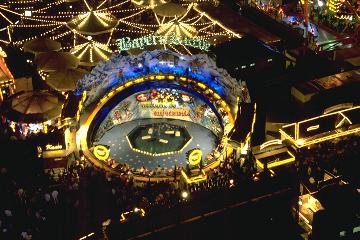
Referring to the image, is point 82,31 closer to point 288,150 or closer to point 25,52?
point 25,52

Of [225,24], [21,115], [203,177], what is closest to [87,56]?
[21,115]

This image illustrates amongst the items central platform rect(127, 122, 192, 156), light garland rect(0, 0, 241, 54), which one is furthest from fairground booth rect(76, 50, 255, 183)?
light garland rect(0, 0, 241, 54)

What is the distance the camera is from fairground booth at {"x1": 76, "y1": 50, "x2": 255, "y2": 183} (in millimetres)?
19547

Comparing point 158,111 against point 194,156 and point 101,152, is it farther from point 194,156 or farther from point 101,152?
point 194,156

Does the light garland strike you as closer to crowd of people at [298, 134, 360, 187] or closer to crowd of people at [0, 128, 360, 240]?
crowd of people at [0, 128, 360, 240]

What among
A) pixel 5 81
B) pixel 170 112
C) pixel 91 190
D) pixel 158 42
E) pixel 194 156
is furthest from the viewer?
pixel 158 42

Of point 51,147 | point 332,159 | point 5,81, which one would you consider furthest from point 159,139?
point 332,159

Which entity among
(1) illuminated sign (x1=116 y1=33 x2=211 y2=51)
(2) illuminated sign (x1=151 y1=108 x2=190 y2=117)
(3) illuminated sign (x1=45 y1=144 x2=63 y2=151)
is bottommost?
(3) illuminated sign (x1=45 y1=144 x2=63 y2=151)

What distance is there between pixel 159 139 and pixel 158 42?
4535mm

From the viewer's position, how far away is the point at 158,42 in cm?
2314

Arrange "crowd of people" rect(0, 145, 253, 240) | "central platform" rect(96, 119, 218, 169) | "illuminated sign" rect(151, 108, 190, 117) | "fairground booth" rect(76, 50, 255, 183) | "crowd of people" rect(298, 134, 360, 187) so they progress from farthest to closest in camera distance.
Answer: "illuminated sign" rect(151, 108, 190, 117) < "central platform" rect(96, 119, 218, 169) < "fairground booth" rect(76, 50, 255, 183) < "crowd of people" rect(298, 134, 360, 187) < "crowd of people" rect(0, 145, 253, 240)

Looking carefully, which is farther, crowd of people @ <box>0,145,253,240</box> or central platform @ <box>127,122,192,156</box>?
central platform @ <box>127,122,192,156</box>

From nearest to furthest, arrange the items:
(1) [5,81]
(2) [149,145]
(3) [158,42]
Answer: (1) [5,81], (2) [149,145], (3) [158,42]

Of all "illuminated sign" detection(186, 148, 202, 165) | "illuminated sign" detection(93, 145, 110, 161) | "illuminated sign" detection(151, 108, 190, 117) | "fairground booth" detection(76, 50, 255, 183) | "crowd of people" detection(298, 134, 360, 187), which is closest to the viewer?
"crowd of people" detection(298, 134, 360, 187)
